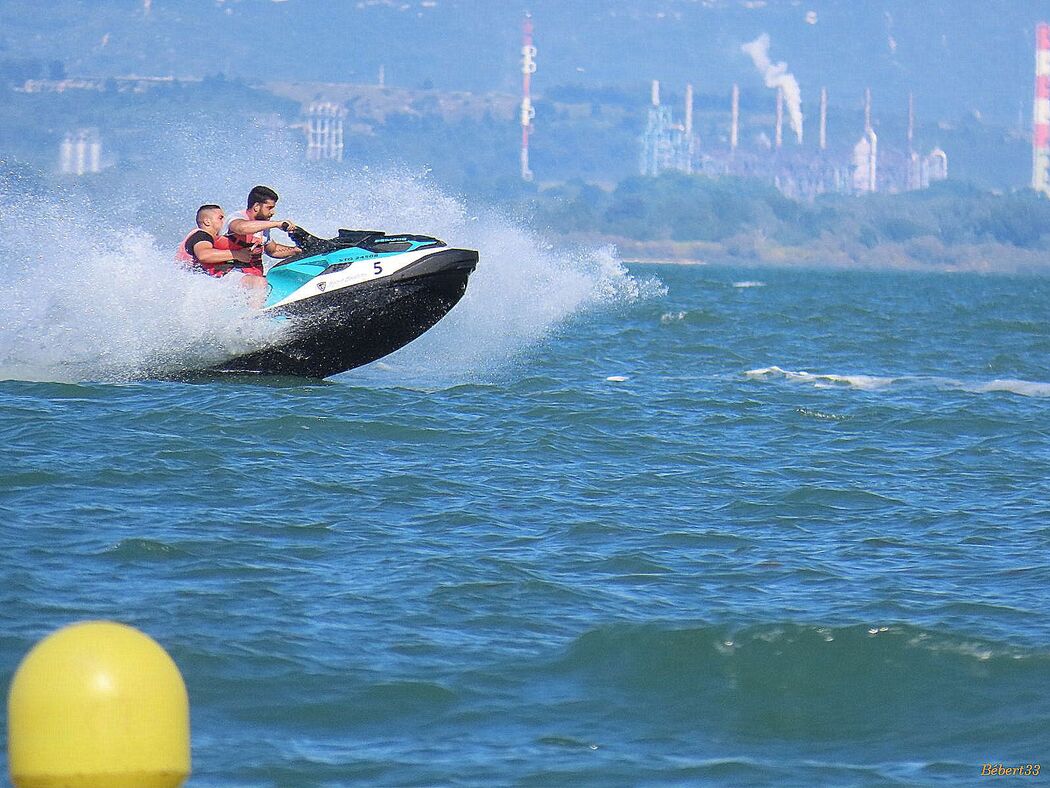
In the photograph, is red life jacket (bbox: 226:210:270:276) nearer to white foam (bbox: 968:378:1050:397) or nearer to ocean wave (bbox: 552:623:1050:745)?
ocean wave (bbox: 552:623:1050:745)

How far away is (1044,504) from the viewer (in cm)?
1235

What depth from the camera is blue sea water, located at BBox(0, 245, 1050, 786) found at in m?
6.95

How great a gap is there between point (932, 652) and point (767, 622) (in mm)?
836

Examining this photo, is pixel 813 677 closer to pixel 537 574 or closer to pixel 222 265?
pixel 537 574

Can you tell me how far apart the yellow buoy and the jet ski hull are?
1119 cm

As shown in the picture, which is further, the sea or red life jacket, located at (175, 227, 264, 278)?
red life jacket, located at (175, 227, 264, 278)

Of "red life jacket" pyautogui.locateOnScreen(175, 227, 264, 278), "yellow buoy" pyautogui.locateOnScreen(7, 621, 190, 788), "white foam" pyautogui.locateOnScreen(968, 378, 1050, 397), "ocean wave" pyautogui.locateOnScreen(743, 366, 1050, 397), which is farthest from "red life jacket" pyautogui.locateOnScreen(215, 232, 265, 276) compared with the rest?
"yellow buoy" pyautogui.locateOnScreen(7, 621, 190, 788)

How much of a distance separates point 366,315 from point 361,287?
0.37m

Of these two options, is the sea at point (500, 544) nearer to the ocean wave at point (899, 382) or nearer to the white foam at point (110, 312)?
the white foam at point (110, 312)

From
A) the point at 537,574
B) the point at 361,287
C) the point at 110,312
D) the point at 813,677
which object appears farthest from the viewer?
the point at 110,312

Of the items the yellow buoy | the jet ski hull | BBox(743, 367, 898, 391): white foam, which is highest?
the jet ski hull

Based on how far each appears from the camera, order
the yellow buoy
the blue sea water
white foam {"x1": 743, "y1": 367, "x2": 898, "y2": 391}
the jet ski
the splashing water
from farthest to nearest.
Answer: white foam {"x1": 743, "y1": 367, "x2": 898, "y2": 391} → the splashing water → the jet ski → the blue sea water → the yellow buoy

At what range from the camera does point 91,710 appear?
4.14m

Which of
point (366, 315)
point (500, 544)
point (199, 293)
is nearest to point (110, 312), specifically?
point (199, 293)
